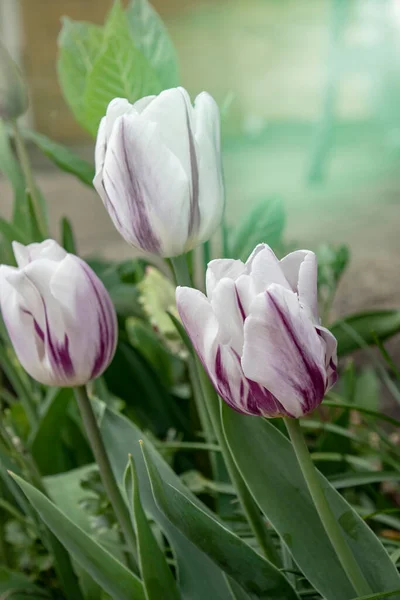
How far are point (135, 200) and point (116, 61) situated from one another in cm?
10

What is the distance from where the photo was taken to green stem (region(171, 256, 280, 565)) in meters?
0.20

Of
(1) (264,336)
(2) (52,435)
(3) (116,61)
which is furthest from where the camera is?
(2) (52,435)

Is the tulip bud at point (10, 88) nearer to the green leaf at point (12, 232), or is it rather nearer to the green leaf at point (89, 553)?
the green leaf at point (12, 232)

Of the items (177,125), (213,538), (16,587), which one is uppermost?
(177,125)

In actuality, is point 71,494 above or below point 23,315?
below

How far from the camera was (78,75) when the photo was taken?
12.4 inches

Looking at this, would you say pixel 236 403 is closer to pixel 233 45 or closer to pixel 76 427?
pixel 76 427

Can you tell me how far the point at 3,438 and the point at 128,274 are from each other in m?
0.24

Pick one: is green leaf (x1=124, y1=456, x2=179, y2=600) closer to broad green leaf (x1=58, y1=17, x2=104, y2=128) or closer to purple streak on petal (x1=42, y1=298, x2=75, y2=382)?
purple streak on petal (x1=42, y1=298, x2=75, y2=382)

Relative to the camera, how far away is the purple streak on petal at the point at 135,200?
171 millimetres

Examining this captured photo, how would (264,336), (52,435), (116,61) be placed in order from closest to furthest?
(264,336) < (116,61) < (52,435)

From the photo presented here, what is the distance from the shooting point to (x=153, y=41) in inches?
11.2

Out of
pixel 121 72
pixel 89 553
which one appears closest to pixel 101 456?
pixel 89 553

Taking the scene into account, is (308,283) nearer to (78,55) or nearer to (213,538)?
(213,538)
